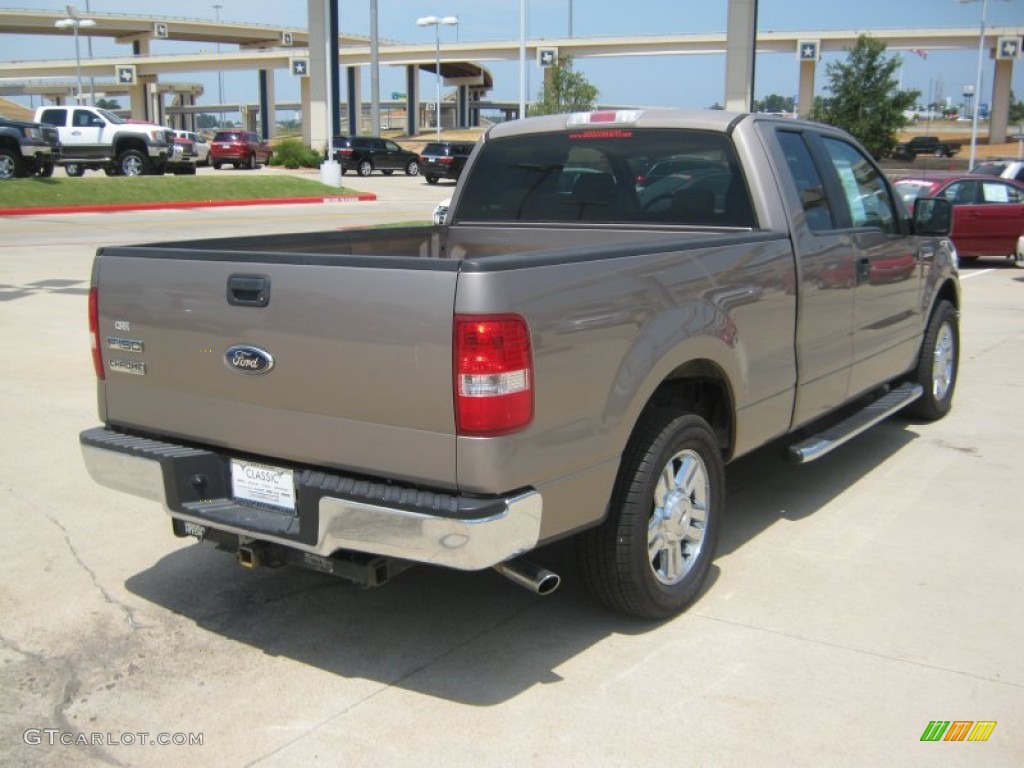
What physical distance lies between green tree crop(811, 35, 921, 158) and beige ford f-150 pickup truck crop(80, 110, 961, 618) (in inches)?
1666

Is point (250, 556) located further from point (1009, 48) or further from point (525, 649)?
point (1009, 48)

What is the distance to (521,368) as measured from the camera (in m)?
3.25

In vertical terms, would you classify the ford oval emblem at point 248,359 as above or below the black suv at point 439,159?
below

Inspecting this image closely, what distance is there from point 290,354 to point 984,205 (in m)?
16.7

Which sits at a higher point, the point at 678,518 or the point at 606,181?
the point at 606,181

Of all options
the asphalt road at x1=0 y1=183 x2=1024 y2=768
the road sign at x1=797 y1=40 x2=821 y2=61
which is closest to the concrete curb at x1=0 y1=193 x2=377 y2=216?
the asphalt road at x1=0 y1=183 x2=1024 y2=768

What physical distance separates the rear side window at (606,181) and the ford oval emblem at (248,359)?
2.29 m

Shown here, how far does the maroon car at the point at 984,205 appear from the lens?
17.4 m

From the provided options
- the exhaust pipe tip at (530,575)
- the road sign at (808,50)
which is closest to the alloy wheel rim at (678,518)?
the exhaust pipe tip at (530,575)

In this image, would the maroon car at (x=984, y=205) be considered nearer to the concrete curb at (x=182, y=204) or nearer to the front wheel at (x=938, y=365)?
the front wheel at (x=938, y=365)

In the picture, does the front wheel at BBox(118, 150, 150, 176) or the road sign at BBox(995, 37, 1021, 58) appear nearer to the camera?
the front wheel at BBox(118, 150, 150, 176)

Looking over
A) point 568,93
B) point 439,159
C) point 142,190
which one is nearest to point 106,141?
point 142,190

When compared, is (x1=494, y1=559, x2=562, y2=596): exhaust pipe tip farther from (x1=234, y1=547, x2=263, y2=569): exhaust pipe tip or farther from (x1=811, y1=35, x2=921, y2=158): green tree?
(x1=811, y1=35, x2=921, y2=158): green tree

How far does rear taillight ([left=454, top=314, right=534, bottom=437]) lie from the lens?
3.17 metres
